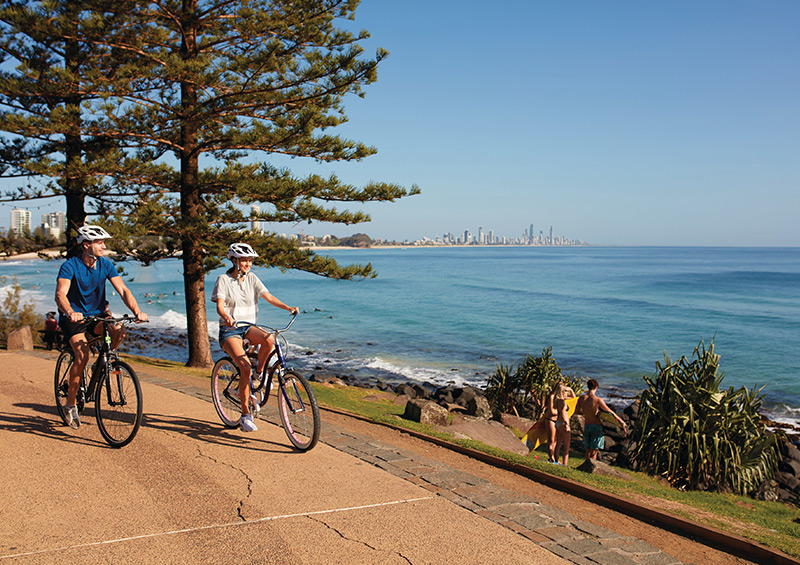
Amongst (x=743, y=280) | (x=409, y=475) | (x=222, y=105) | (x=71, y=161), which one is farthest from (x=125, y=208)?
(x=743, y=280)

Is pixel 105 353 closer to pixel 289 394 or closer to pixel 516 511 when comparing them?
pixel 289 394

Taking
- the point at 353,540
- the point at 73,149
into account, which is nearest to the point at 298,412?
the point at 353,540

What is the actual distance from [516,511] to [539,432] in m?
5.90

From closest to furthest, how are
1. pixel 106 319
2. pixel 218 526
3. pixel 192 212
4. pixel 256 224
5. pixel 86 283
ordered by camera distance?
pixel 218 526, pixel 106 319, pixel 86 283, pixel 192 212, pixel 256 224

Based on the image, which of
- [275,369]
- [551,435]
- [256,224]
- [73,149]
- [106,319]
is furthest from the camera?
[256,224]

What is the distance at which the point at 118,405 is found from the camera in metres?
5.85

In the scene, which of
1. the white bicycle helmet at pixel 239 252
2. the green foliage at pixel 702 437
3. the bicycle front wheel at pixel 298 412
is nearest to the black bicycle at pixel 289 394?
the bicycle front wheel at pixel 298 412

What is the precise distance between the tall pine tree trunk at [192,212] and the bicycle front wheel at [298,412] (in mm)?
7466

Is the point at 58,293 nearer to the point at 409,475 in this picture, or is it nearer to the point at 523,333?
the point at 409,475

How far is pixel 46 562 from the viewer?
11.8 ft

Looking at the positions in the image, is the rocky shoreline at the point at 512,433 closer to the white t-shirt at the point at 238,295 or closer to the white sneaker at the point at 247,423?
the white sneaker at the point at 247,423

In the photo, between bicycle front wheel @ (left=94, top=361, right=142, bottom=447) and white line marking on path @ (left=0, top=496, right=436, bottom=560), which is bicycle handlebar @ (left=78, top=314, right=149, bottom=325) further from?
white line marking on path @ (left=0, top=496, right=436, bottom=560)

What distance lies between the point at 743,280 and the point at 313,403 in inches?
3459

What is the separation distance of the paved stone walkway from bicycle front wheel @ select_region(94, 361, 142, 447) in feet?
6.34
